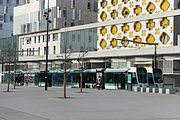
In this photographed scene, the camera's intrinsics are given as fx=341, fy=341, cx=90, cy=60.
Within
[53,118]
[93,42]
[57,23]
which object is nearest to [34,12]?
[57,23]

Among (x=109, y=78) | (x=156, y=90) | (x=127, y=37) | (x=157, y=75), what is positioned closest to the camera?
(x=156, y=90)

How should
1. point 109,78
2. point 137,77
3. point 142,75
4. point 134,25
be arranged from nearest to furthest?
1. point 137,77
2. point 142,75
3. point 109,78
4. point 134,25

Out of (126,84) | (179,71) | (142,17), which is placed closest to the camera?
(126,84)

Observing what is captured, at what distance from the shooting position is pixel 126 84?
136 ft

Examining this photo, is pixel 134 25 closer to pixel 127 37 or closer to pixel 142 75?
pixel 127 37

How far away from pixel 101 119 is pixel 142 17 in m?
51.3

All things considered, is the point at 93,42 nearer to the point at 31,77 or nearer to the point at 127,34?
the point at 127,34

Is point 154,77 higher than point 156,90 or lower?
higher

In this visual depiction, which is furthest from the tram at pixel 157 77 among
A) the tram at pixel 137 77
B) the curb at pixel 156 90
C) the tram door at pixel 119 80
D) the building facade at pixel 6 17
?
the building facade at pixel 6 17

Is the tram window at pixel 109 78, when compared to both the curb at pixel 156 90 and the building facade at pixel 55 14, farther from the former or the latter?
the building facade at pixel 55 14

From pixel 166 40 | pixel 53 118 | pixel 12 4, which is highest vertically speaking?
pixel 12 4

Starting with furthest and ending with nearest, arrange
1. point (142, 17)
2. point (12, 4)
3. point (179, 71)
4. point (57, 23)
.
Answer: point (12, 4) < point (57, 23) < point (142, 17) < point (179, 71)

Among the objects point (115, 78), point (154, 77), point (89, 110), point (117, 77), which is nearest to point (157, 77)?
point (154, 77)

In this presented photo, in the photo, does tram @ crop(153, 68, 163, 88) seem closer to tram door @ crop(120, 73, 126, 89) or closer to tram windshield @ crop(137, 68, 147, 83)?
tram windshield @ crop(137, 68, 147, 83)
